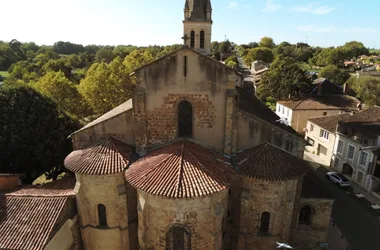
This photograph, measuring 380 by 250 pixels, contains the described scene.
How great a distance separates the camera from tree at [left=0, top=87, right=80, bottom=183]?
25.3m

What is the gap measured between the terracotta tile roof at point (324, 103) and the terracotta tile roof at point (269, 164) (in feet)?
109

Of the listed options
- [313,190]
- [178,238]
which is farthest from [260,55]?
[178,238]

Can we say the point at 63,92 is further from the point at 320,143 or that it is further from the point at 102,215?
the point at 320,143

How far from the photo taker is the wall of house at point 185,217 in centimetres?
1558

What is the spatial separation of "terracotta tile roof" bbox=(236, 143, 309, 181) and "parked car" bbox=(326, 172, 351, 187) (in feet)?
61.0

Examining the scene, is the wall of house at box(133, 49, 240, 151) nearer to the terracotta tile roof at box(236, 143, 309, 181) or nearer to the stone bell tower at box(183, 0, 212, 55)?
the terracotta tile roof at box(236, 143, 309, 181)

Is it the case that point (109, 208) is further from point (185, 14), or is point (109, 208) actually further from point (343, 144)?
point (343, 144)

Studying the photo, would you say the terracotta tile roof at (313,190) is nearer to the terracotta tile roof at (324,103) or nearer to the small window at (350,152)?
the small window at (350,152)

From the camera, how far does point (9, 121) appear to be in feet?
83.3

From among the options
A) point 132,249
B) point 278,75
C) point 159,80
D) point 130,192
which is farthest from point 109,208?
point 278,75

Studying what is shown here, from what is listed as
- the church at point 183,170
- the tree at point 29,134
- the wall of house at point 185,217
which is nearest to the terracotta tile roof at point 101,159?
the church at point 183,170

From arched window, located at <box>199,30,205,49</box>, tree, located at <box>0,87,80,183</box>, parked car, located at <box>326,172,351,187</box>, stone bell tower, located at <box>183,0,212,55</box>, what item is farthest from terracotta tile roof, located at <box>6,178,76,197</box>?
parked car, located at <box>326,172,351,187</box>

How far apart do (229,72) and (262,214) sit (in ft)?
33.9

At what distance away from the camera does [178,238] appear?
55.0 ft
